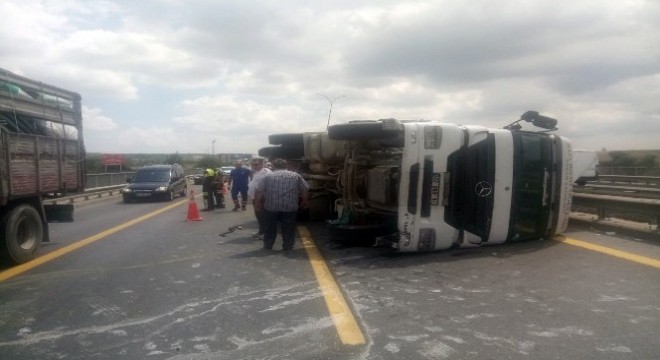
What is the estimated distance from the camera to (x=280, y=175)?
8812 mm

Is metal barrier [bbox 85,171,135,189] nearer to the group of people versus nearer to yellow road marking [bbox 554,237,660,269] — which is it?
the group of people

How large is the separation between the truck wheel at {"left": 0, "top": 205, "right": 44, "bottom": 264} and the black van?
13.9 m

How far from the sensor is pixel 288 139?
1328 centimetres

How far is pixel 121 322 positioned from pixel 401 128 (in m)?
4.42

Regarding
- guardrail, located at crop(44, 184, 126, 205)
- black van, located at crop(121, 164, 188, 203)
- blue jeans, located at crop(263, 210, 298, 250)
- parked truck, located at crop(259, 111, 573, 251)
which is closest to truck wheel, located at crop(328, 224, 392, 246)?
parked truck, located at crop(259, 111, 573, 251)


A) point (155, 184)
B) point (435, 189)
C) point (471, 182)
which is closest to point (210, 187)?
point (155, 184)

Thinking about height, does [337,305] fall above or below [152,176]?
below

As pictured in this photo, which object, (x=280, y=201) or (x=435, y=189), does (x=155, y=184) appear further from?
(x=435, y=189)

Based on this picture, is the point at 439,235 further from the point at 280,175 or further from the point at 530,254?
the point at 280,175

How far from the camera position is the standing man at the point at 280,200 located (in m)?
8.76

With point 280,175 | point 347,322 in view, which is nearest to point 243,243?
point 280,175

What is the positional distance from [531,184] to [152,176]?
746 inches

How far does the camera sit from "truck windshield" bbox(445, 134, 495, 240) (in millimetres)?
7832

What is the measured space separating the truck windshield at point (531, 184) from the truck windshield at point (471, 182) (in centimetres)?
48
